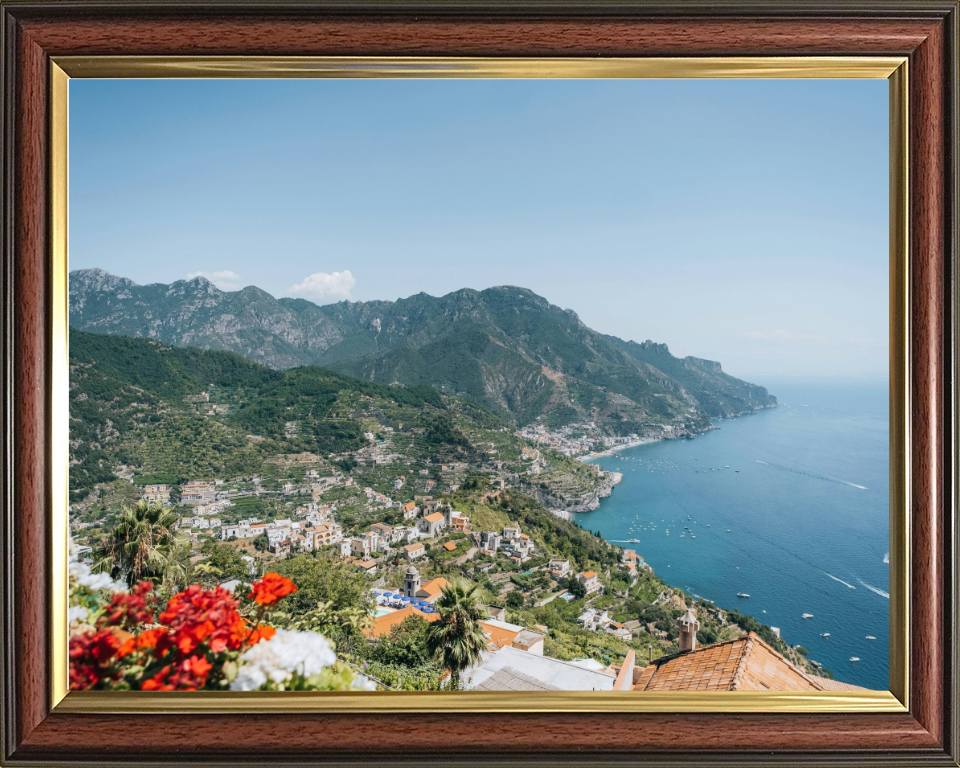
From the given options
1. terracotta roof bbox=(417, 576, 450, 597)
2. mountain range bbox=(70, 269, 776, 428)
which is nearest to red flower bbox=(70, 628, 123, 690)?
mountain range bbox=(70, 269, 776, 428)

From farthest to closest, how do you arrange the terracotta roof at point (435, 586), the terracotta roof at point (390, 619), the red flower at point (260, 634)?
the terracotta roof at point (435, 586) → the terracotta roof at point (390, 619) → the red flower at point (260, 634)

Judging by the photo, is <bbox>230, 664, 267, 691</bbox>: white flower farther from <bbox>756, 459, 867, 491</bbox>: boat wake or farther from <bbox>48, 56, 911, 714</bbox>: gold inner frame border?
<bbox>756, 459, 867, 491</bbox>: boat wake

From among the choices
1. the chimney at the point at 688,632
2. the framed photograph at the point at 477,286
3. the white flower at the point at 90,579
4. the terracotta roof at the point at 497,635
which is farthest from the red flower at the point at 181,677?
the chimney at the point at 688,632

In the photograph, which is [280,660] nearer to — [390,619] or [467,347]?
[390,619]

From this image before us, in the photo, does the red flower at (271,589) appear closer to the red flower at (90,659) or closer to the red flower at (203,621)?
the red flower at (203,621)

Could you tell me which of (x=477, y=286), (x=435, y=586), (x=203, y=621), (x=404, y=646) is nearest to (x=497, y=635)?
(x=404, y=646)

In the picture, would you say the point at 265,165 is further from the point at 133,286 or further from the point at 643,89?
the point at 643,89

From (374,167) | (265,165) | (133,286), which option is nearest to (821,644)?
(374,167)
